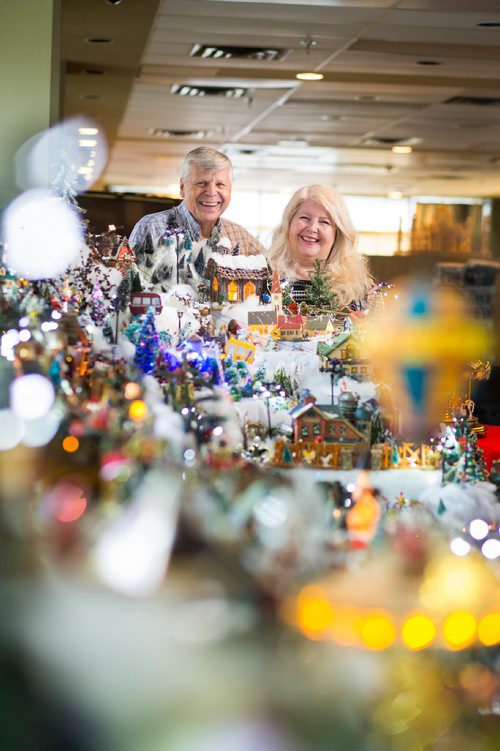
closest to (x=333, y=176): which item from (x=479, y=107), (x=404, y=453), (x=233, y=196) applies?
(x=479, y=107)

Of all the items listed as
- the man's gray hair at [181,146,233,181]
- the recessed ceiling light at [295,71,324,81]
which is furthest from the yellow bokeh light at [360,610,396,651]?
the recessed ceiling light at [295,71,324,81]

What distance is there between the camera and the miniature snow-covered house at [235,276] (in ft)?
7.38

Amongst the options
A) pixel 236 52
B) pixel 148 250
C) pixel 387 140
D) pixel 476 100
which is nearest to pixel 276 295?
pixel 148 250

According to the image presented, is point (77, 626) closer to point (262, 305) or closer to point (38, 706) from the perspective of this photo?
point (38, 706)

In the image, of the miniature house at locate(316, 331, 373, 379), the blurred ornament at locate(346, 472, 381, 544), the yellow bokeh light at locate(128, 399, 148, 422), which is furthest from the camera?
the miniature house at locate(316, 331, 373, 379)

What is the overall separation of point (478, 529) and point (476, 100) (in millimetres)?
5796

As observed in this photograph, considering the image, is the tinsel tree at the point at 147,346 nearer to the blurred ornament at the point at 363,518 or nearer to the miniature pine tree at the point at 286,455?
the miniature pine tree at the point at 286,455

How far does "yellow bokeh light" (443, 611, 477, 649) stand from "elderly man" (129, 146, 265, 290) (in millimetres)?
1128

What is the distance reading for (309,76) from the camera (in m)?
6.12

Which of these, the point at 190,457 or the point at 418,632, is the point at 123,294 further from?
the point at 418,632

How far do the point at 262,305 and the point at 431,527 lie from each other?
2.84 ft

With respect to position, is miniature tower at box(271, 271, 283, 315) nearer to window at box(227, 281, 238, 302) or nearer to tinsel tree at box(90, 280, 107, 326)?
window at box(227, 281, 238, 302)

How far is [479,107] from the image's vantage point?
23.7 feet

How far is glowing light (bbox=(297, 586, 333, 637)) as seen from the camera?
4.33 feet
